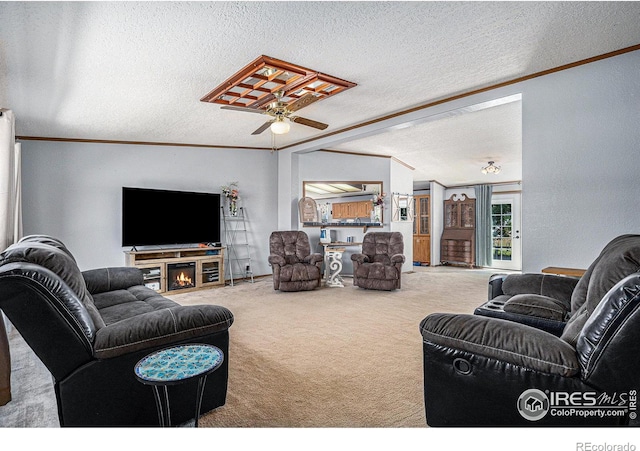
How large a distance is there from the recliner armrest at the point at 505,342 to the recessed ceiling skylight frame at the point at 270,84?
2.50 meters

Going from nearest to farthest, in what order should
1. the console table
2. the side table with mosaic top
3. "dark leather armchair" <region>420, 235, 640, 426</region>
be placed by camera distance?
1. "dark leather armchair" <region>420, 235, 640, 426</region>
2. the side table with mosaic top
3. the console table

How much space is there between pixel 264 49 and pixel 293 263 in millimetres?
3758

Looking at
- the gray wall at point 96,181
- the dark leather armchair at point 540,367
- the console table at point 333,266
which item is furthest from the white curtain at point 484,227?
the dark leather armchair at point 540,367

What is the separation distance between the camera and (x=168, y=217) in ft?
18.3

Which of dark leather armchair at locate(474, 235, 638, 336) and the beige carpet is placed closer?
dark leather armchair at locate(474, 235, 638, 336)

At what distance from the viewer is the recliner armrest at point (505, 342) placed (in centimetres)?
135

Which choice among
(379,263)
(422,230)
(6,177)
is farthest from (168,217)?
(422,230)

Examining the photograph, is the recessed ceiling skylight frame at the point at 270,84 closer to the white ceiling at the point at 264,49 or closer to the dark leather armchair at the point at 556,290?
the white ceiling at the point at 264,49

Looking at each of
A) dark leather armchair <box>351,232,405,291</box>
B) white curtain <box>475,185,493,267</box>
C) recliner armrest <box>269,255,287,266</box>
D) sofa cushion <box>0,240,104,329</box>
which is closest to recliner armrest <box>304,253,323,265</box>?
recliner armrest <box>269,255,287,266</box>

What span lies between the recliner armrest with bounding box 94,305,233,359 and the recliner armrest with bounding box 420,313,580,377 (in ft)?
3.82

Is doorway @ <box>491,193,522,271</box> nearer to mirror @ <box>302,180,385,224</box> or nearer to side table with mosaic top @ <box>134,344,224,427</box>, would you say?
mirror @ <box>302,180,385,224</box>

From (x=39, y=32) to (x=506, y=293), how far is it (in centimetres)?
406

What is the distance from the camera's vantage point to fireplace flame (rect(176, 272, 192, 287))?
5508 mm
